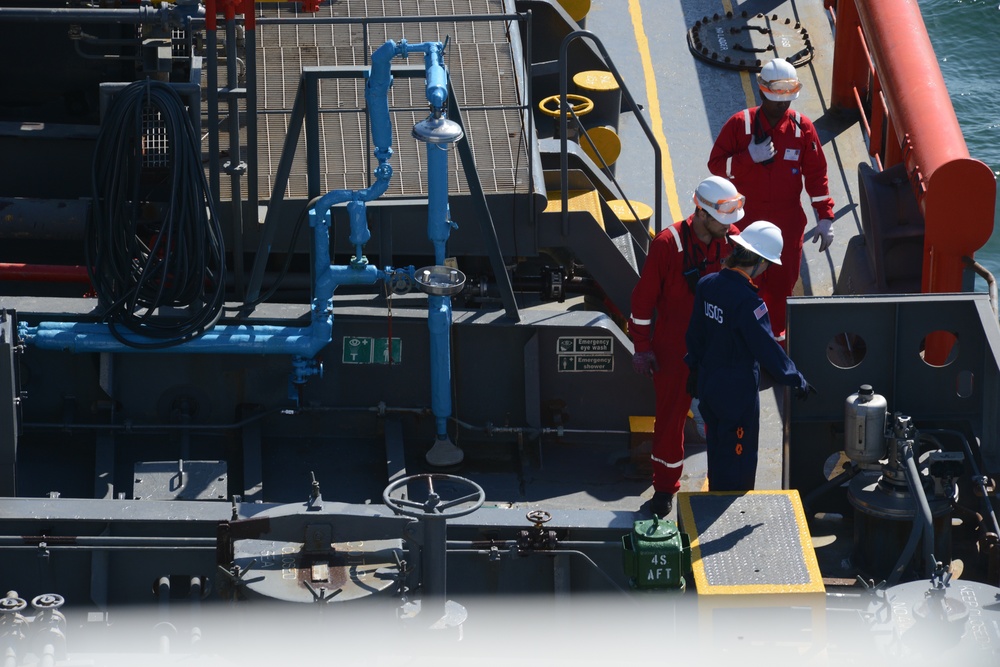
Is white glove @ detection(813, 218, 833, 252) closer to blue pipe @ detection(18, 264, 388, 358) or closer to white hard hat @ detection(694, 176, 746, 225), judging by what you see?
white hard hat @ detection(694, 176, 746, 225)

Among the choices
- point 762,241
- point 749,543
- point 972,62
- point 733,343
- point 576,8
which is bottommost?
point 749,543

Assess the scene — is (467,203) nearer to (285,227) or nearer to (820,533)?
(285,227)

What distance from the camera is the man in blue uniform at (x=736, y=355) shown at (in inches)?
268

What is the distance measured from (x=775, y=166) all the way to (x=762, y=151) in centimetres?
11

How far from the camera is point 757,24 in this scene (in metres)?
11.8

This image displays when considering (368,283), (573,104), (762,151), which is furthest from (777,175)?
(368,283)

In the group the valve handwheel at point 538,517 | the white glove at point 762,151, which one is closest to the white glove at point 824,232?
the white glove at point 762,151

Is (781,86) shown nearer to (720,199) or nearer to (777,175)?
(777,175)

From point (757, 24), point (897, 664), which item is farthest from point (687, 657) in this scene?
point (757, 24)

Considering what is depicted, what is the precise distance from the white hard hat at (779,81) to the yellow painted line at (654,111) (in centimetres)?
87

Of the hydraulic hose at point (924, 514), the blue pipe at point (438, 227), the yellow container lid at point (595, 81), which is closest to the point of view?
the hydraulic hose at point (924, 514)

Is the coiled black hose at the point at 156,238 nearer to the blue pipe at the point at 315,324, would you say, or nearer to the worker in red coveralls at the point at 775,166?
the blue pipe at the point at 315,324

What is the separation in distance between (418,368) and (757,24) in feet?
16.3

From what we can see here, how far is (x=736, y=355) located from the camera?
695cm
